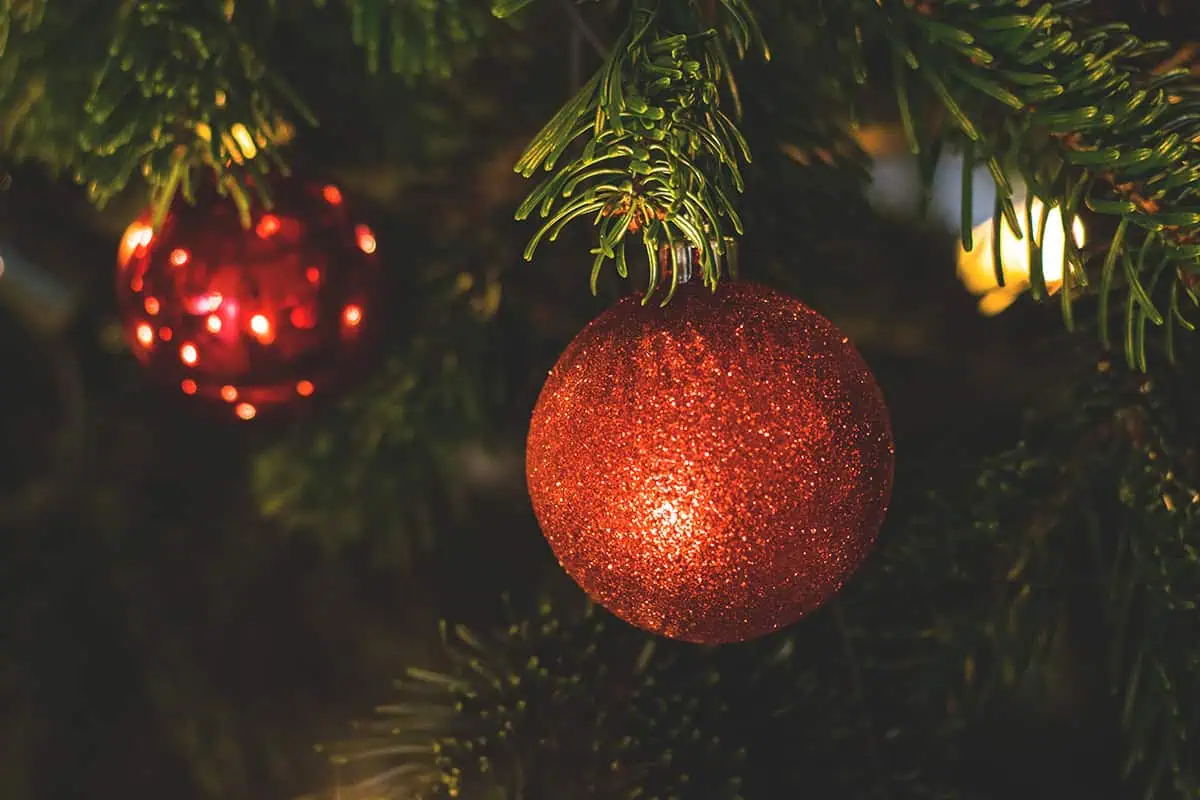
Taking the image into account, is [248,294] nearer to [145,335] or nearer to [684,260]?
[145,335]

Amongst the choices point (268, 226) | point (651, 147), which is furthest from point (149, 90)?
point (651, 147)

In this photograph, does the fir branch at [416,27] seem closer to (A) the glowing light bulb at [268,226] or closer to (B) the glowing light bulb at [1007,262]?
(A) the glowing light bulb at [268,226]

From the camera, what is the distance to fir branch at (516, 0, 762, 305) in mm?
282

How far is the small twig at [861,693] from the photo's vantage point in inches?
16.8

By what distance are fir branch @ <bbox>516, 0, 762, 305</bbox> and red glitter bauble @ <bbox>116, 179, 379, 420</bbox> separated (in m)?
0.18

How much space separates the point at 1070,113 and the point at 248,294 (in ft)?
1.05

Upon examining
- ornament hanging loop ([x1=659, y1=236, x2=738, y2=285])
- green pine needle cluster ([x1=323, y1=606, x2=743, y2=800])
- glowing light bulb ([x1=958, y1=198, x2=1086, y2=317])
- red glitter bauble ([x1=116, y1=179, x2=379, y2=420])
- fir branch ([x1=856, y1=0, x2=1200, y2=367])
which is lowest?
green pine needle cluster ([x1=323, y1=606, x2=743, y2=800])

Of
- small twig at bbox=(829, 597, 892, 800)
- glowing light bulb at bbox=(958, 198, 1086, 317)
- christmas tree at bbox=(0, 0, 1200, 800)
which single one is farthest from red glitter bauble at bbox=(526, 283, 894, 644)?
glowing light bulb at bbox=(958, 198, 1086, 317)

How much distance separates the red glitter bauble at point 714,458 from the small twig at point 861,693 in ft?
0.45

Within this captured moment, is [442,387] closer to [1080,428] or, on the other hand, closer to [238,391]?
[238,391]

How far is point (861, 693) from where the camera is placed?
0.44 m

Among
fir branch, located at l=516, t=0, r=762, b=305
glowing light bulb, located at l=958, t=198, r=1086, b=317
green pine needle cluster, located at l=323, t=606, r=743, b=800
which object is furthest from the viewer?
glowing light bulb, located at l=958, t=198, r=1086, b=317

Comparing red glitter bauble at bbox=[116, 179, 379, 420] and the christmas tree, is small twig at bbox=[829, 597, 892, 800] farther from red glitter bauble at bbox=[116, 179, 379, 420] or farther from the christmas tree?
red glitter bauble at bbox=[116, 179, 379, 420]

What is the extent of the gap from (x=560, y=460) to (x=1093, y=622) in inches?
11.2
